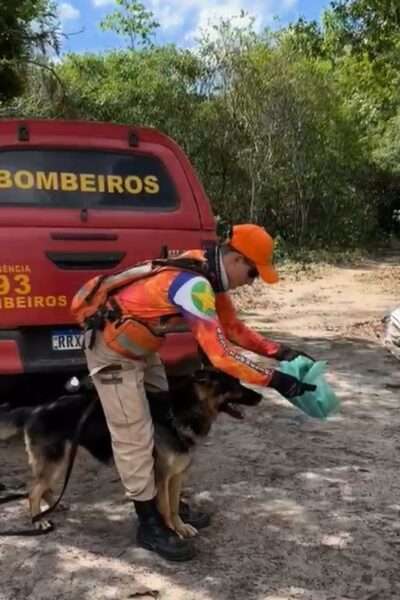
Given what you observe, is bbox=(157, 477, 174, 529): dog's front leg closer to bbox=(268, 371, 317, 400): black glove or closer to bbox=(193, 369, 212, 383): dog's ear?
bbox=(193, 369, 212, 383): dog's ear

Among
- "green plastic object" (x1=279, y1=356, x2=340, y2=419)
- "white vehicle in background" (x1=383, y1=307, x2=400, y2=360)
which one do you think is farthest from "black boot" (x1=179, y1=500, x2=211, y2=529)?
Answer: "white vehicle in background" (x1=383, y1=307, x2=400, y2=360)

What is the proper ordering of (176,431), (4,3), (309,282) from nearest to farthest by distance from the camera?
(176,431), (4,3), (309,282)

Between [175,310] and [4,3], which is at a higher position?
[4,3]

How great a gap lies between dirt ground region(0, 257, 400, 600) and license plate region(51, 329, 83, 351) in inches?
22.9

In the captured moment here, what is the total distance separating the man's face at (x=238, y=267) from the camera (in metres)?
3.36

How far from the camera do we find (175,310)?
330cm

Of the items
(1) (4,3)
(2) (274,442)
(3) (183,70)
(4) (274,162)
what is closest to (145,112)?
(3) (183,70)

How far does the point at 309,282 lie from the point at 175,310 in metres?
11.6

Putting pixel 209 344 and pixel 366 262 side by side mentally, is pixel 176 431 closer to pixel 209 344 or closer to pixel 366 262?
pixel 209 344

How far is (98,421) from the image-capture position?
3.84m

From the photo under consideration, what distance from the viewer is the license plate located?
13.7 feet

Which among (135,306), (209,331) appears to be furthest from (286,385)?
(135,306)

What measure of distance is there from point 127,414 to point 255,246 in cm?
93

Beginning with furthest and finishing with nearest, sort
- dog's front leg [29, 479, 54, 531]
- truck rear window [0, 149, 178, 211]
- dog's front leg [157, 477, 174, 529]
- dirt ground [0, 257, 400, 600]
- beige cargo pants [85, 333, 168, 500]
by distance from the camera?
truck rear window [0, 149, 178, 211], dog's front leg [29, 479, 54, 531], dog's front leg [157, 477, 174, 529], beige cargo pants [85, 333, 168, 500], dirt ground [0, 257, 400, 600]
